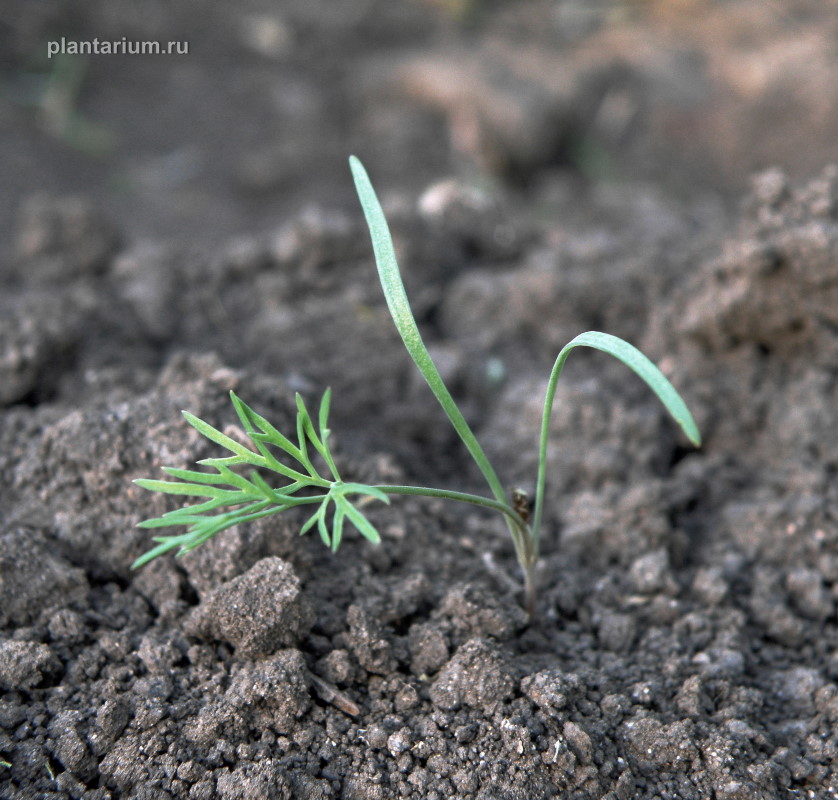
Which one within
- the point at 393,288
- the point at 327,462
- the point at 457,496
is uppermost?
the point at 393,288

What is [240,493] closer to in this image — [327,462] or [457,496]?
[327,462]

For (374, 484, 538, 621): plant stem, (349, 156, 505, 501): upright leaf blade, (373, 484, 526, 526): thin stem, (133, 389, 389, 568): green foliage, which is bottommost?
(374, 484, 538, 621): plant stem

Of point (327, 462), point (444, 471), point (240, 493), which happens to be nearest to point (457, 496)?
point (327, 462)

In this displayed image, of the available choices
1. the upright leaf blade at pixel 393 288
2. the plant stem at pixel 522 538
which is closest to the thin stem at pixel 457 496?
the plant stem at pixel 522 538

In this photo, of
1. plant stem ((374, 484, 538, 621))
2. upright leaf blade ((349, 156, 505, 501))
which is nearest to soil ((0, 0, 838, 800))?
plant stem ((374, 484, 538, 621))

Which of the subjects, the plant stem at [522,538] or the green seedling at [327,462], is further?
the plant stem at [522,538]

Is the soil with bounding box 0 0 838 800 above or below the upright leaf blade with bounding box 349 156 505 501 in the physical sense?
below

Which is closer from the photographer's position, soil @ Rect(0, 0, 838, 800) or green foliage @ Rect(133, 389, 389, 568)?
green foliage @ Rect(133, 389, 389, 568)

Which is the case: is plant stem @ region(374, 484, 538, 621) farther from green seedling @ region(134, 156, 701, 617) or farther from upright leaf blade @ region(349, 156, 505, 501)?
upright leaf blade @ region(349, 156, 505, 501)

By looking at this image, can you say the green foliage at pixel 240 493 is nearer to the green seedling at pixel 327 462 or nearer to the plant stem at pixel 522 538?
the green seedling at pixel 327 462
